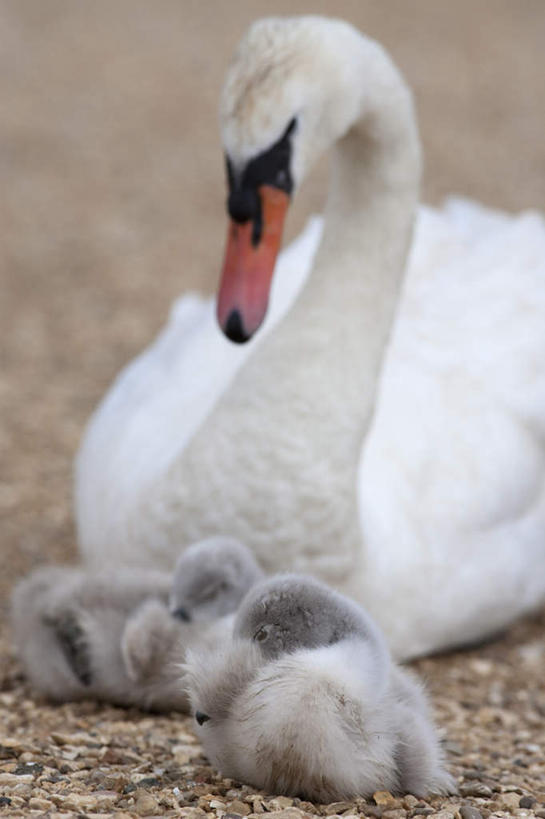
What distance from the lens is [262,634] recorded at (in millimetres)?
2803

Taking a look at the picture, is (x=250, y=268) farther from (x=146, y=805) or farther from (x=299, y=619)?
(x=146, y=805)

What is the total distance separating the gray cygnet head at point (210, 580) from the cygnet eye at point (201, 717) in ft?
2.43

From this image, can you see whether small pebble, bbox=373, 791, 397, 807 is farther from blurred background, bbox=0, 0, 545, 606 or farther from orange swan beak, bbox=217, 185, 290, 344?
blurred background, bbox=0, 0, 545, 606

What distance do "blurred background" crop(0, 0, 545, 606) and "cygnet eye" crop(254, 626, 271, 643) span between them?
6.89 ft

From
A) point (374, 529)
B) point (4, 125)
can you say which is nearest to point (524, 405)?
point (374, 529)

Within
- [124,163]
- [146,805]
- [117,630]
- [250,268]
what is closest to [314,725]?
[146,805]

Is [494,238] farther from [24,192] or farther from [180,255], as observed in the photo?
[24,192]

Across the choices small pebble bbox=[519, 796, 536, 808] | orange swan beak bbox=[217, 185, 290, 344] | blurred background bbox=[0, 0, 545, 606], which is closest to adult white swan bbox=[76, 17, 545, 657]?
orange swan beak bbox=[217, 185, 290, 344]

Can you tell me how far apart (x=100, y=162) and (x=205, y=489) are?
710 centimetres

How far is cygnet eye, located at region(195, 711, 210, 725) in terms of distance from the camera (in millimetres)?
2797

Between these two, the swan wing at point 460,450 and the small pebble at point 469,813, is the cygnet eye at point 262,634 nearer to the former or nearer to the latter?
the small pebble at point 469,813

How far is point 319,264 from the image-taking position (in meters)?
4.32

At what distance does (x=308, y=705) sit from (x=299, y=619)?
22 centimetres

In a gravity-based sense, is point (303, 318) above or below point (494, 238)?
below
